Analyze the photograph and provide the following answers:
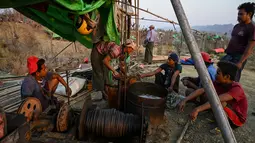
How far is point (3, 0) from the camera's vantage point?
8.95 ft

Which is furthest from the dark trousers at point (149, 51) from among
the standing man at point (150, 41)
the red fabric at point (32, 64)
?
the red fabric at point (32, 64)

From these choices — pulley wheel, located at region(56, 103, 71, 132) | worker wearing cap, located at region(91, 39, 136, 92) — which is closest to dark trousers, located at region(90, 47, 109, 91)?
worker wearing cap, located at region(91, 39, 136, 92)

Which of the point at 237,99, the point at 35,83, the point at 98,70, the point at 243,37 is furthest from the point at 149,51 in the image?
the point at 35,83

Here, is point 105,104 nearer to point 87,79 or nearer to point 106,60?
point 106,60

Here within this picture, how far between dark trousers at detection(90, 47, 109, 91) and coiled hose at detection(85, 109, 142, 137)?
2.15 metres

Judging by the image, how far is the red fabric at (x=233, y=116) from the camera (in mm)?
3674

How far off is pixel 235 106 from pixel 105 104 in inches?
120

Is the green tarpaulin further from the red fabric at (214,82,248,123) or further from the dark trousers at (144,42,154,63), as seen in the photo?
the dark trousers at (144,42,154,63)

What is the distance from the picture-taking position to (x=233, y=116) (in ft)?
12.2

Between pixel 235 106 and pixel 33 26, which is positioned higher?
pixel 33 26

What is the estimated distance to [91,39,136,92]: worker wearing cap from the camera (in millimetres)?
4486

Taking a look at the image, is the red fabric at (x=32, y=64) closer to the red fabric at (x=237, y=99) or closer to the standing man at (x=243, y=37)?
the red fabric at (x=237, y=99)

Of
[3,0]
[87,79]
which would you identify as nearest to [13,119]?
[3,0]

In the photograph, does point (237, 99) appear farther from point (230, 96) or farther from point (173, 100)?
point (173, 100)
